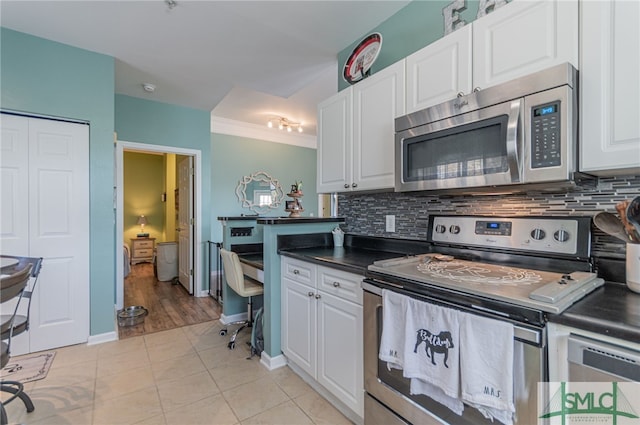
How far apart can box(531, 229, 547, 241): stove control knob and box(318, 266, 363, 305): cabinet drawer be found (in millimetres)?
843

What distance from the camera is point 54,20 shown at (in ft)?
7.62

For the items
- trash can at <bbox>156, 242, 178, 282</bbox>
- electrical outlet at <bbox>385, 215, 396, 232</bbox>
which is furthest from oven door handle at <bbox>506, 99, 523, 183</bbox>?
trash can at <bbox>156, 242, 178, 282</bbox>

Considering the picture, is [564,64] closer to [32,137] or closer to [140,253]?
[32,137]

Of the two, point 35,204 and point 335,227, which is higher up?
point 35,204

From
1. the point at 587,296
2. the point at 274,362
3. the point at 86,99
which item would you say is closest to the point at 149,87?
the point at 86,99

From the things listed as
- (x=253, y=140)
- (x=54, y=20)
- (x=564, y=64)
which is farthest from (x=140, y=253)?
(x=564, y=64)

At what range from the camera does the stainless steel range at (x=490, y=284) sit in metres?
0.93

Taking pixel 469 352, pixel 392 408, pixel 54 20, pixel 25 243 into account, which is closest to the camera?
pixel 469 352

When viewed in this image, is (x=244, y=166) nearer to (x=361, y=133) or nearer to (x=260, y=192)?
(x=260, y=192)

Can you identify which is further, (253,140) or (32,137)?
(253,140)

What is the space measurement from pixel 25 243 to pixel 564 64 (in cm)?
374

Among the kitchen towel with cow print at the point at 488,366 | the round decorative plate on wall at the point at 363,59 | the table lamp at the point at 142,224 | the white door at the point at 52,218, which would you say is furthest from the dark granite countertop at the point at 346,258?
the table lamp at the point at 142,224

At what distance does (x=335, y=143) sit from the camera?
2246 mm

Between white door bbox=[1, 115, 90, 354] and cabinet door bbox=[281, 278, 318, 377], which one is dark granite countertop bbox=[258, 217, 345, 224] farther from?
white door bbox=[1, 115, 90, 354]
